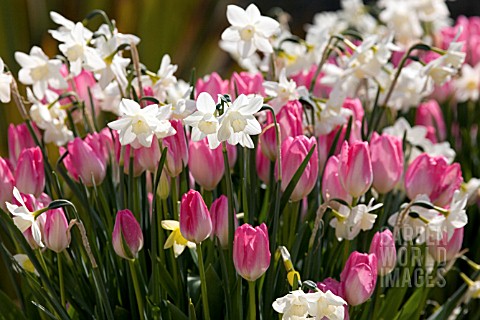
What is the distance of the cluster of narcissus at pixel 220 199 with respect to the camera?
831 millimetres

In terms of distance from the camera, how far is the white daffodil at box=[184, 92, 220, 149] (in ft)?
2.59

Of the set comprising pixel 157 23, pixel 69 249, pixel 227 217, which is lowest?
pixel 157 23

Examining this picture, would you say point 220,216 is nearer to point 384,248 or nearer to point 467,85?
point 384,248

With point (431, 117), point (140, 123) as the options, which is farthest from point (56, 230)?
point (431, 117)

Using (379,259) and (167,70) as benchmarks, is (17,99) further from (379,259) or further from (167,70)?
(379,259)

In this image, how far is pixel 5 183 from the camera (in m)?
0.94

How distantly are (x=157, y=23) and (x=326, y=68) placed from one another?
4.90ft

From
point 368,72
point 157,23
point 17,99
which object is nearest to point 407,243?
point 368,72

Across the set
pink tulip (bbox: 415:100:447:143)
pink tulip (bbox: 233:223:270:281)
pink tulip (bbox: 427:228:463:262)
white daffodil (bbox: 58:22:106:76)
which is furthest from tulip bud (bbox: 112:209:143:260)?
pink tulip (bbox: 415:100:447:143)

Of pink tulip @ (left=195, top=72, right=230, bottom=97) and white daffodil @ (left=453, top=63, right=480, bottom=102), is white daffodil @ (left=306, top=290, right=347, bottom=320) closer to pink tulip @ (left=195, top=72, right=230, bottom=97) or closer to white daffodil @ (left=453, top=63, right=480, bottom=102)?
pink tulip @ (left=195, top=72, right=230, bottom=97)

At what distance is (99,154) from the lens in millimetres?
980

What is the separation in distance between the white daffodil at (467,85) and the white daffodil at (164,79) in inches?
27.3

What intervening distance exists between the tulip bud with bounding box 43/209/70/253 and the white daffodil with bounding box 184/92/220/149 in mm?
185

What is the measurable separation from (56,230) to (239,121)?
0.24 m
